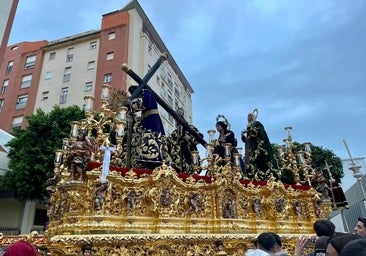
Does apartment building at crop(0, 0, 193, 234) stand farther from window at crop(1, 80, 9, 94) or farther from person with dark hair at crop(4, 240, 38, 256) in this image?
person with dark hair at crop(4, 240, 38, 256)

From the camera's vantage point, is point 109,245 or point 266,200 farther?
point 266,200

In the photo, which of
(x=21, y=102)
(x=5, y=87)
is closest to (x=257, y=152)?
(x=21, y=102)

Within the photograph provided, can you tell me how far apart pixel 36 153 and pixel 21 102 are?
16232 millimetres

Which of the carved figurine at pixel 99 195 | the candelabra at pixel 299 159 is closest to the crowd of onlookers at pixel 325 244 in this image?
the carved figurine at pixel 99 195

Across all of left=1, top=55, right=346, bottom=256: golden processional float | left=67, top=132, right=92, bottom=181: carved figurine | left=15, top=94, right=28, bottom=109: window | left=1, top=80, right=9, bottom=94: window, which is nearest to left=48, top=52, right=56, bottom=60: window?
left=15, top=94, right=28, bottom=109: window

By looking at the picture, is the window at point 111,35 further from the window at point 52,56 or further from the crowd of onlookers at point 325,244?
the crowd of onlookers at point 325,244

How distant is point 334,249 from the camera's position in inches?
98.4

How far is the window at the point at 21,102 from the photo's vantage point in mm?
32500

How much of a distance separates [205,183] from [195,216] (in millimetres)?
907

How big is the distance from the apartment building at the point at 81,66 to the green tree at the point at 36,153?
8.07 m

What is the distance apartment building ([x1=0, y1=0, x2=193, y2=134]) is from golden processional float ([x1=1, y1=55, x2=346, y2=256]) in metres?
22.0

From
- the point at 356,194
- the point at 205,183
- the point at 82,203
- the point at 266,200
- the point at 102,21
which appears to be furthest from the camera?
the point at 102,21

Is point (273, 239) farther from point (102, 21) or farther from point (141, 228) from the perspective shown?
point (102, 21)

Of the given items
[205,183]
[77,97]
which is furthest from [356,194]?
[77,97]
